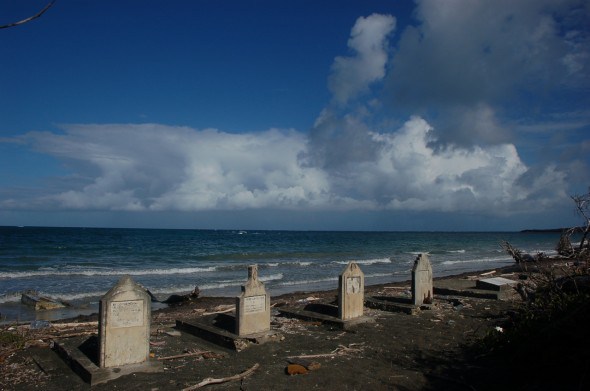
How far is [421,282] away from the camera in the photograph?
12195mm

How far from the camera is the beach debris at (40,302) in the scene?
15581 mm

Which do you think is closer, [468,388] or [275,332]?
[468,388]

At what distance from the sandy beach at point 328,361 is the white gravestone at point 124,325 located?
398 mm

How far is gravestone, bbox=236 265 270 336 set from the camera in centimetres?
866

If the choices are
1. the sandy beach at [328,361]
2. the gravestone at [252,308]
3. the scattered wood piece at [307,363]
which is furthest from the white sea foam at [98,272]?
the scattered wood piece at [307,363]

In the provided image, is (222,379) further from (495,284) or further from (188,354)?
(495,284)

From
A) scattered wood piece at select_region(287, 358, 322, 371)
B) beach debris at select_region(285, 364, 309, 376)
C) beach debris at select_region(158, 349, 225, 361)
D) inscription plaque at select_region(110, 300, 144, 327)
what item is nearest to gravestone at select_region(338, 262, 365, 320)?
scattered wood piece at select_region(287, 358, 322, 371)

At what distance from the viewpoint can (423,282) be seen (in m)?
12.3

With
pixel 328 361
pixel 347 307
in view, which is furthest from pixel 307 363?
pixel 347 307

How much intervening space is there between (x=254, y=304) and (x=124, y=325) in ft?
8.71

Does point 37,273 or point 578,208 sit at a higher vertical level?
point 578,208

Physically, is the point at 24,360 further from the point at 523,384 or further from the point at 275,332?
the point at 523,384

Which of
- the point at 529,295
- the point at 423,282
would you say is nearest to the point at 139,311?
the point at 529,295

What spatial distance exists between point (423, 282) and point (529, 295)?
12.5 feet
